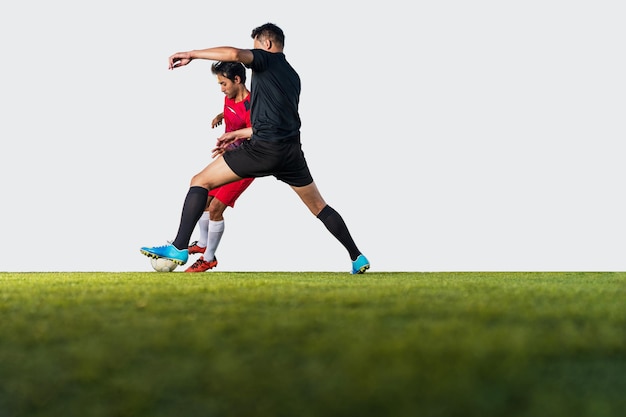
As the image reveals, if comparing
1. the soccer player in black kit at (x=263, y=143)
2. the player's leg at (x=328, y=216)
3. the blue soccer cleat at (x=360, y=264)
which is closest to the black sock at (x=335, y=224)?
the player's leg at (x=328, y=216)

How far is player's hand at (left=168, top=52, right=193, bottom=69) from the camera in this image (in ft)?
16.4

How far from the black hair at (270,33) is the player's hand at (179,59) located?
2.64ft

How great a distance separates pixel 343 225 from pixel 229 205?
4.24 feet

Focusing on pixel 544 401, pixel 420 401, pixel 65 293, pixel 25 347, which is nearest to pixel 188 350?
pixel 25 347

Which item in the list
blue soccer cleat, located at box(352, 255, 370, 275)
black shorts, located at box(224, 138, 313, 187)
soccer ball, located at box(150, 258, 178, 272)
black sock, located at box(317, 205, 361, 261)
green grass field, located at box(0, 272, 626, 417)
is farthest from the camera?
soccer ball, located at box(150, 258, 178, 272)

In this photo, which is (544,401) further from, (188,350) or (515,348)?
(188,350)

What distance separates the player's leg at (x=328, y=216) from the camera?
19.1 ft

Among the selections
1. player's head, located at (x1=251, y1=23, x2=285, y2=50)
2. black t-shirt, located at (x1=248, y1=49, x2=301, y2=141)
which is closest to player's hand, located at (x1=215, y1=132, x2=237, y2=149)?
black t-shirt, located at (x1=248, y1=49, x2=301, y2=141)

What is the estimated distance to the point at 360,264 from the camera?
605cm

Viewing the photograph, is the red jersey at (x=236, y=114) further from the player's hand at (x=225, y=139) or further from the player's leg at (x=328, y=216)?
the player's leg at (x=328, y=216)

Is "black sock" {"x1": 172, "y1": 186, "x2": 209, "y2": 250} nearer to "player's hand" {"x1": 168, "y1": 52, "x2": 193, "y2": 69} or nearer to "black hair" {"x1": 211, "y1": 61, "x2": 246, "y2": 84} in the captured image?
"player's hand" {"x1": 168, "y1": 52, "x2": 193, "y2": 69}

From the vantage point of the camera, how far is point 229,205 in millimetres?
6750

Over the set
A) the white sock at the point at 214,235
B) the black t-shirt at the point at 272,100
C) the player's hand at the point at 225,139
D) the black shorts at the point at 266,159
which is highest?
the black t-shirt at the point at 272,100

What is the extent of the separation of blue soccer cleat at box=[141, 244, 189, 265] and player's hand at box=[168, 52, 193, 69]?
53.5 inches
